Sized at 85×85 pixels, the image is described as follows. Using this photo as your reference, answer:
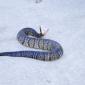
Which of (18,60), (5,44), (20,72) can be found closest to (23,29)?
(5,44)

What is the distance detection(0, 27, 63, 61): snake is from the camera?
20.7 ft

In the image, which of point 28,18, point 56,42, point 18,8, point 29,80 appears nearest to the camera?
point 29,80

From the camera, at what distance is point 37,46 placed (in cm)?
684

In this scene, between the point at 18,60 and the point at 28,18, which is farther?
the point at 28,18

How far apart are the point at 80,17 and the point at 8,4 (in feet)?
7.18

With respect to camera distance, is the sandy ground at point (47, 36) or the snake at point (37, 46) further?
the snake at point (37, 46)

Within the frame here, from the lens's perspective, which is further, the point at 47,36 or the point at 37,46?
the point at 47,36

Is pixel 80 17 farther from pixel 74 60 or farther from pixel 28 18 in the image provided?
pixel 74 60

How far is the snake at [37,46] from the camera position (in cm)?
632

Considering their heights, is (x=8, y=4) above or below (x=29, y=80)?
above

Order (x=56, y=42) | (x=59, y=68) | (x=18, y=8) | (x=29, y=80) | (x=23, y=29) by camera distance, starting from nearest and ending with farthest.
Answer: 1. (x=29, y=80)
2. (x=59, y=68)
3. (x=56, y=42)
4. (x=23, y=29)
5. (x=18, y=8)

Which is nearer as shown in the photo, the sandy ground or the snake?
the sandy ground

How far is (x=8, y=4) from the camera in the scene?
9.52m

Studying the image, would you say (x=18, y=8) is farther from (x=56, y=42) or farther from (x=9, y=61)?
(x=9, y=61)
